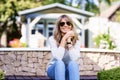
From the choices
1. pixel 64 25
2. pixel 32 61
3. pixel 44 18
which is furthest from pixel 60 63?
pixel 44 18

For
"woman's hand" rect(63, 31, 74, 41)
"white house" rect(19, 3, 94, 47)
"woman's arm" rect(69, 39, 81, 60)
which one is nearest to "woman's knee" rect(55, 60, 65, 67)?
"woman's arm" rect(69, 39, 81, 60)

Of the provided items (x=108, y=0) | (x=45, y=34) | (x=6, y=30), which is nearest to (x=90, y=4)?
(x=108, y=0)

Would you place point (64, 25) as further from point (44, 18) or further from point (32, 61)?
point (44, 18)

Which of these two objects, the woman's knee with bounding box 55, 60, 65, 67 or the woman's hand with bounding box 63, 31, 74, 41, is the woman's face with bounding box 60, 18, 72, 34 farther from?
the woman's knee with bounding box 55, 60, 65, 67

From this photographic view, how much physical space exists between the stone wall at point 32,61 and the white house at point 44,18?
9435 mm

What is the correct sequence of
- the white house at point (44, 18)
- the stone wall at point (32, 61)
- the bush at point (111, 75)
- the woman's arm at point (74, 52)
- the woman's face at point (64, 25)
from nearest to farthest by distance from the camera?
the bush at point (111, 75)
the woman's arm at point (74, 52)
the woman's face at point (64, 25)
the stone wall at point (32, 61)
the white house at point (44, 18)

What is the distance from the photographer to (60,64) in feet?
15.6

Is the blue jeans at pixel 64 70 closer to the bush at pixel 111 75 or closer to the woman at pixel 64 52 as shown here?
the woman at pixel 64 52

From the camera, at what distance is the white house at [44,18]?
A: 17.7 m

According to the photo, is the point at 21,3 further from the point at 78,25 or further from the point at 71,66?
the point at 71,66

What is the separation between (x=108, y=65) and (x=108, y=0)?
949 inches

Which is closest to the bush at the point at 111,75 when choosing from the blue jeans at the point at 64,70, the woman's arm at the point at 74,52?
the blue jeans at the point at 64,70

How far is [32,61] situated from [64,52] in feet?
9.50

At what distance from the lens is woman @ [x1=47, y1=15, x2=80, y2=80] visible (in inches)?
186
